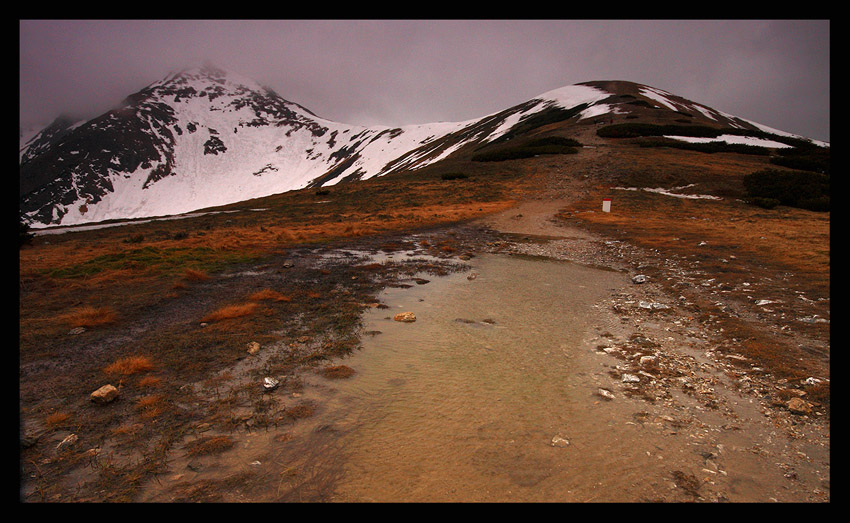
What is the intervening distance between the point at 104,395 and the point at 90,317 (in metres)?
4.63

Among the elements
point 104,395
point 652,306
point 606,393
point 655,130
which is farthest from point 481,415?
point 655,130

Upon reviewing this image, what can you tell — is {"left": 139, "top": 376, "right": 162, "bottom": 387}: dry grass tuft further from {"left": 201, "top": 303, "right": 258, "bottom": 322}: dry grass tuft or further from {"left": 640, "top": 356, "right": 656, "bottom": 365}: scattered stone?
{"left": 640, "top": 356, "right": 656, "bottom": 365}: scattered stone

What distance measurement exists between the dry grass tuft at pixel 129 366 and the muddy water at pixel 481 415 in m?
3.74

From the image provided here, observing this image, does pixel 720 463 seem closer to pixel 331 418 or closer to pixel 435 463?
pixel 435 463

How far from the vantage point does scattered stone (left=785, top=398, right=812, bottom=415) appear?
17.7 feet

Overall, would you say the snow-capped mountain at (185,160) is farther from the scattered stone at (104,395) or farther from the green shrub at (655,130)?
the scattered stone at (104,395)

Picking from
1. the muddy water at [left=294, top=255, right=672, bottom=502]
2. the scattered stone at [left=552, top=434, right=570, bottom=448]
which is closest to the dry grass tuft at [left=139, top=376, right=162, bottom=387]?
the muddy water at [left=294, top=255, right=672, bottom=502]

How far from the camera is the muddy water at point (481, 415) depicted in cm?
437

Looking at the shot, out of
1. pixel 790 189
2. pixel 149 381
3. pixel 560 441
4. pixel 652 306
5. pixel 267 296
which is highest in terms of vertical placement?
pixel 790 189

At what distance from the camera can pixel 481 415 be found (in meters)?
5.72

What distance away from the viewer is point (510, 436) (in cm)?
523

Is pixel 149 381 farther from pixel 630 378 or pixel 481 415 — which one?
pixel 630 378

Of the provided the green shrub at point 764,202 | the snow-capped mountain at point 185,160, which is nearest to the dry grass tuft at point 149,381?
the green shrub at point 764,202
